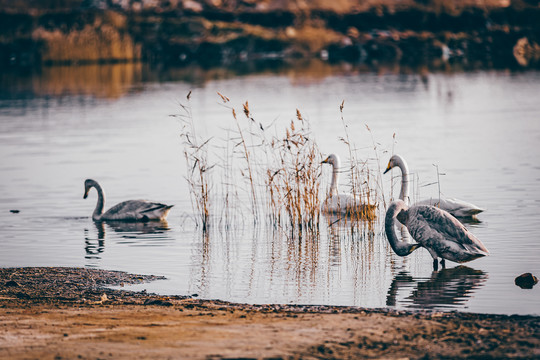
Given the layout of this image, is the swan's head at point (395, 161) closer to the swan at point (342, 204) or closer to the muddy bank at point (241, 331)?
the swan at point (342, 204)

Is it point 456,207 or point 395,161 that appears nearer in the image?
point 456,207

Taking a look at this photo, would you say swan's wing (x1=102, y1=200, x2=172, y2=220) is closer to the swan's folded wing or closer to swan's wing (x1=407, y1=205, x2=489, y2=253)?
swan's wing (x1=407, y1=205, x2=489, y2=253)

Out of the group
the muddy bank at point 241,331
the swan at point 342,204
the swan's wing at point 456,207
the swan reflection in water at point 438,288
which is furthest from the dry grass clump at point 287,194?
the muddy bank at point 241,331

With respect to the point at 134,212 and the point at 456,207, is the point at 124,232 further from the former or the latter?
the point at 456,207

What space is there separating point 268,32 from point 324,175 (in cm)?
5852

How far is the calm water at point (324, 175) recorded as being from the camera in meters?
12.7

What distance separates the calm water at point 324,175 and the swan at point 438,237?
0.26m

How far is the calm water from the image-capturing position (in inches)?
499

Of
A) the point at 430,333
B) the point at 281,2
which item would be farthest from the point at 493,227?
the point at 281,2

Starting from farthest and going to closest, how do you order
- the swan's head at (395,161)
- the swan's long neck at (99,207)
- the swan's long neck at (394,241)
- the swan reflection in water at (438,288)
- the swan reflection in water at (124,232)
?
the swan's long neck at (99,207)
the swan's head at (395,161)
the swan reflection in water at (124,232)
the swan's long neck at (394,241)
the swan reflection in water at (438,288)

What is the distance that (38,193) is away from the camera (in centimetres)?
2242

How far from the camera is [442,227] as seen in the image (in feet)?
43.6

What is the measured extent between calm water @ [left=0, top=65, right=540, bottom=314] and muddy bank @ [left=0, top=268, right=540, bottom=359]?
1321 millimetres

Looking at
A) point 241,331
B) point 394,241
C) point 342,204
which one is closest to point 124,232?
point 342,204
